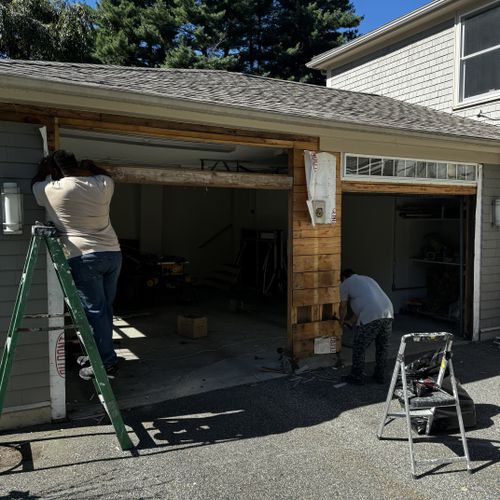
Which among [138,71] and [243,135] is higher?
[138,71]

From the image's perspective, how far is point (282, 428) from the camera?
4.45 m

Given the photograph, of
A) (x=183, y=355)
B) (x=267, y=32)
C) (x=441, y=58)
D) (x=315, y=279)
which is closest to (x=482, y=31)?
(x=441, y=58)

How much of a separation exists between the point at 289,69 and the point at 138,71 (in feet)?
58.9

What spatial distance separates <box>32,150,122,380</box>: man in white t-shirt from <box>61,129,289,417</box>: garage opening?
440mm

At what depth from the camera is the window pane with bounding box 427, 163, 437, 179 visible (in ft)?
23.3

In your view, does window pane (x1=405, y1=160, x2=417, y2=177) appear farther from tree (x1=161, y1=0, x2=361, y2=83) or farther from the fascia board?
tree (x1=161, y1=0, x2=361, y2=83)

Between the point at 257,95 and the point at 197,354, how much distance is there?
3538 millimetres

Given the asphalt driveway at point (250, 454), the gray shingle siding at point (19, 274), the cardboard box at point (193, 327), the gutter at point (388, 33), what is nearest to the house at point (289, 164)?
the gray shingle siding at point (19, 274)

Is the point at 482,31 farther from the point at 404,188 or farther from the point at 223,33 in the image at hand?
the point at 223,33

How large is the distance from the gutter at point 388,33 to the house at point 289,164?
1.91 metres

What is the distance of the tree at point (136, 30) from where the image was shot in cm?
2161

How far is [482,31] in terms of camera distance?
9.27 metres

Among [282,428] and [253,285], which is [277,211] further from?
[282,428]

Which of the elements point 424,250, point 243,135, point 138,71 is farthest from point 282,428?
point 424,250
